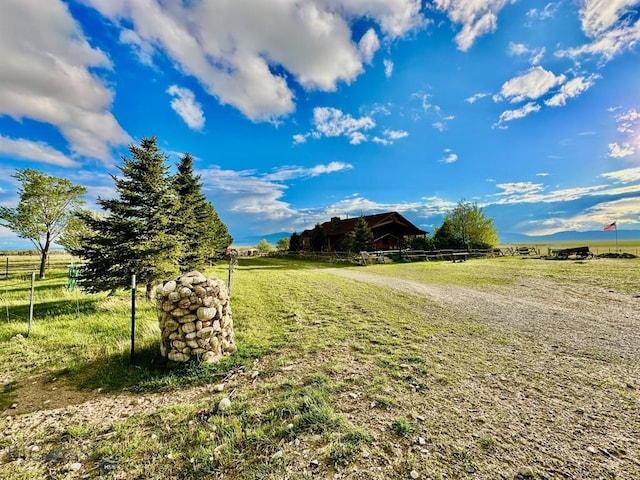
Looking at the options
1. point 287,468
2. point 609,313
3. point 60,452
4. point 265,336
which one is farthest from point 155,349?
point 609,313

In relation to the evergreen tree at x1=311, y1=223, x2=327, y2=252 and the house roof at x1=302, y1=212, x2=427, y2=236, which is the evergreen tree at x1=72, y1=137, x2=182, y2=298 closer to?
the house roof at x1=302, y1=212, x2=427, y2=236

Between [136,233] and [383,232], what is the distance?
33.5 metres

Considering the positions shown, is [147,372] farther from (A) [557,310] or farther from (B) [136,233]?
(A) [557,310]

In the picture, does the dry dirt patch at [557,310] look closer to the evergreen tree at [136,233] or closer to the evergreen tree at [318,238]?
the evergreen tree at [136,233]

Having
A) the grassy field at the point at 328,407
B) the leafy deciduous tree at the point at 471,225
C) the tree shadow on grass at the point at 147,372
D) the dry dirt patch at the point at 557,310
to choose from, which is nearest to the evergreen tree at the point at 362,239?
the leafy deciduous tree at the point at 471,225

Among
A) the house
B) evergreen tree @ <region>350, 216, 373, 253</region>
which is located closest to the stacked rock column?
evergreen tree @ <region>350, 216, 373, 253</region>

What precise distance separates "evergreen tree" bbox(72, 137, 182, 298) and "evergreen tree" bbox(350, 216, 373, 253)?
2450 cm

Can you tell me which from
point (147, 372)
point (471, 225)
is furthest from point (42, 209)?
point (471, 225)

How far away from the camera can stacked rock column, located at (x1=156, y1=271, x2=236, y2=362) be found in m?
5.69

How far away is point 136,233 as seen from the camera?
10742 mm

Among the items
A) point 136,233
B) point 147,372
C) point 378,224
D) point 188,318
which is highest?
point 378,224

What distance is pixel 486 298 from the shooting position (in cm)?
1134

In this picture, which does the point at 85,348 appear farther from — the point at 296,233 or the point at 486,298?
the point at 296,233

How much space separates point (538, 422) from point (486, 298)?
28.3 feet
